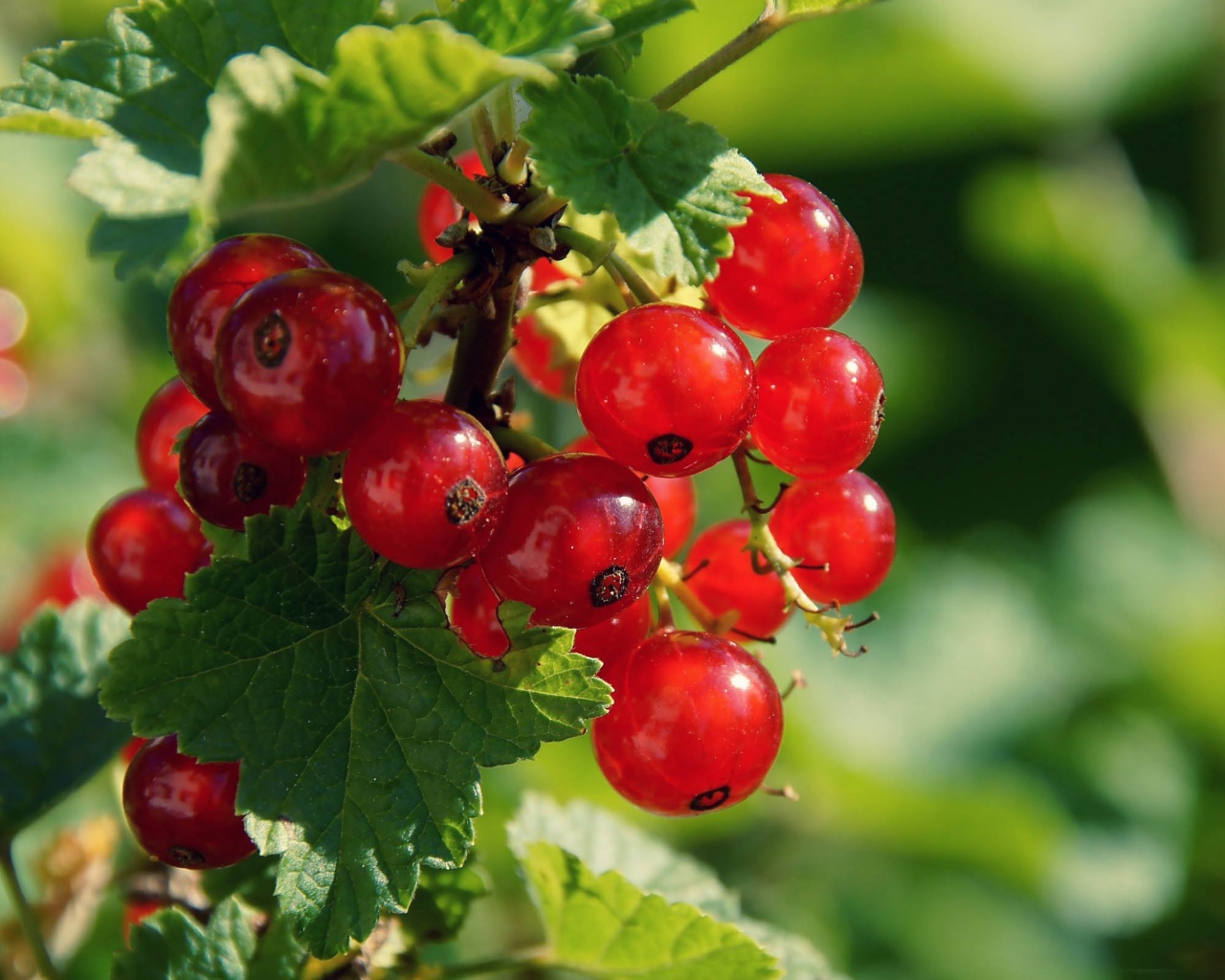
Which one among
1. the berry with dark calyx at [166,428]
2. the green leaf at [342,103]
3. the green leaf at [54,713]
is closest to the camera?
the green leaf at [342,103]

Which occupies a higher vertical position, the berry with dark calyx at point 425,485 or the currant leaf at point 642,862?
the berry with dark calyx at point 425,485

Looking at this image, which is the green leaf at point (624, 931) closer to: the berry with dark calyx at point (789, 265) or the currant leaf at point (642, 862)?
the currant leaf at point (642, 862)

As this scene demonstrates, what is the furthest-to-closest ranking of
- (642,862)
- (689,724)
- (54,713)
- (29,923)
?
(642,862) < (54,713) < (29,923) < (689,724)

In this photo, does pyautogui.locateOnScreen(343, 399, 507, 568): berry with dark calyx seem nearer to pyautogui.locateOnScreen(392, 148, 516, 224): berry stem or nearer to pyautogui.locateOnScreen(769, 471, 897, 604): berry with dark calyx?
pyautogui.locateOnScreen(392, 148, 516, 224): berry stem

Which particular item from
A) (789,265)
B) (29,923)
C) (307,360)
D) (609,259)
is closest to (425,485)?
(307,360)

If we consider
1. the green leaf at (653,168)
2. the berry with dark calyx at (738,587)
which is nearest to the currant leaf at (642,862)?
the berry with dark calyx at (738,587)

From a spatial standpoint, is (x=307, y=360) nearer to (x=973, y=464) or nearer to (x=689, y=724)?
(x=689, y=724)

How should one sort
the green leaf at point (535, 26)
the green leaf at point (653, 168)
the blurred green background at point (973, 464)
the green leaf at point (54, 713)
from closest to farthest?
the green leaf at point (535, 26) < the green leaf at point (653, 168) < the green leaf at point (54, 713) < the blurred green background at point (973, 464)
